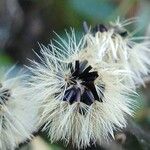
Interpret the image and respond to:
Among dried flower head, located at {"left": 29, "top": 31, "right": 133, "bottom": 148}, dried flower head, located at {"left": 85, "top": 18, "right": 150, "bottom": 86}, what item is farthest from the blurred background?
dried flower head, located at {"left": 29, "top": 31, "right": 133, "bottom": 148}

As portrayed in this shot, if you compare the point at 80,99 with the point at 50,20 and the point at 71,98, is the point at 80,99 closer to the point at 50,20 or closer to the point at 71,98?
the point at 71,98

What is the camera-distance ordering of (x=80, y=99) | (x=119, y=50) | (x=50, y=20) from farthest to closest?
(x=50, y=20) < (x=119, y=50) < (x=80, y=99)

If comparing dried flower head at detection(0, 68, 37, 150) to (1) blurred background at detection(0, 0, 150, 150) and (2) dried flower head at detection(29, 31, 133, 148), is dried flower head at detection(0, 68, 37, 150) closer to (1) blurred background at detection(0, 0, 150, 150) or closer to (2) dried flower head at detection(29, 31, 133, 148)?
(2) dried flower head at detection(29, 31, 133, 148)

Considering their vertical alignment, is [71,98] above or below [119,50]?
below

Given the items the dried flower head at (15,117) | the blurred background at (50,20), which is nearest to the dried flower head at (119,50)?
the dried flower head at (15,117)

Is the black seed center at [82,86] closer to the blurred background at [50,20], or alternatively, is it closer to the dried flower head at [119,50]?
the dried flower head at [119,50]

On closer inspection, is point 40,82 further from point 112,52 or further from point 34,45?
point 34,45

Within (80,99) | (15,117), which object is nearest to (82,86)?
(80,99)

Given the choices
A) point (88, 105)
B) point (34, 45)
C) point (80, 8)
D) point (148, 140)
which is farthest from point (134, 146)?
point (34, 45)
